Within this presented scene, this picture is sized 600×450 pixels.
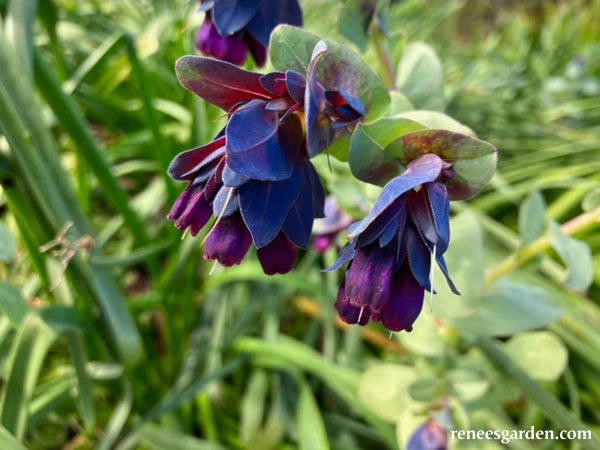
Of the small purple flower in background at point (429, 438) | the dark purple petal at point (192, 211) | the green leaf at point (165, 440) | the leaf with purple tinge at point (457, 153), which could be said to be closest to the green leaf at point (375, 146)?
the leaf with purple tinge at point (457, 153)

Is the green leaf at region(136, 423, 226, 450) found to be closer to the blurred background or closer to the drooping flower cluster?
the blurred background

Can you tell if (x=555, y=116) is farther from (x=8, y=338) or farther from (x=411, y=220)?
(x=8, y=338)

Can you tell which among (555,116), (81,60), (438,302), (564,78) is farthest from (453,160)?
(564,78)

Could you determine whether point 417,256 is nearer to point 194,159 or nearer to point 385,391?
point 194,159

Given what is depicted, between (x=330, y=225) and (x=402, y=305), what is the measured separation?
16.9 inches

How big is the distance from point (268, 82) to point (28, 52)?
0.40 metres

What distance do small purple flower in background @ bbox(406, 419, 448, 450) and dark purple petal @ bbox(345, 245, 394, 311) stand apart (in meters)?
0.30

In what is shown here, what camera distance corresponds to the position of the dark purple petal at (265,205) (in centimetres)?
32

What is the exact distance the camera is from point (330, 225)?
745 mm

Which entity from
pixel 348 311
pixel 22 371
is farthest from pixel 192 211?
pixel 22 371

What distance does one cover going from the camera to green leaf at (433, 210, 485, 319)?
498mm

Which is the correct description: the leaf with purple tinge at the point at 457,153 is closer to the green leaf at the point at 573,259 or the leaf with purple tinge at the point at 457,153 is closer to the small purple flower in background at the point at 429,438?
the green leaf at the point at 573,259

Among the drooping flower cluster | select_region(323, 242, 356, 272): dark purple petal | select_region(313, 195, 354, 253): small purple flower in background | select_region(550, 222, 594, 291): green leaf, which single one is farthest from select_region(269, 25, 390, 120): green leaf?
select_region(313, 195, 354, 253): small purple flower in background

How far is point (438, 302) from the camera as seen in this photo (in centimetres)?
49
